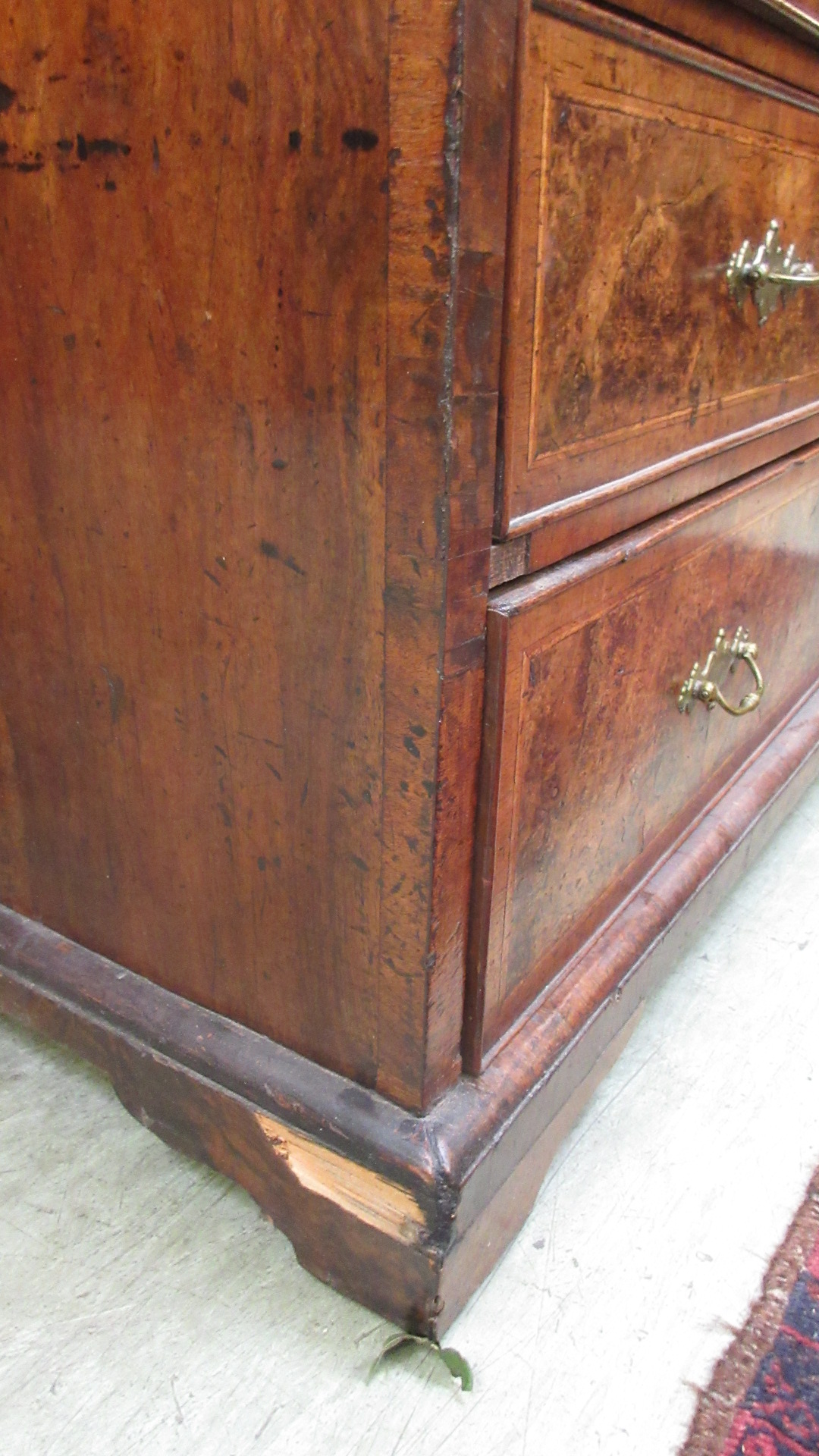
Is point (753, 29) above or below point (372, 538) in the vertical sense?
above

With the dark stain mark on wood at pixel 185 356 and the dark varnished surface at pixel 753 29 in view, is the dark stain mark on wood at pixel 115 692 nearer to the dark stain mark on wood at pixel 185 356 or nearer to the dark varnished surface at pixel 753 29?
the dark stain mark on wood at pixel 185 356

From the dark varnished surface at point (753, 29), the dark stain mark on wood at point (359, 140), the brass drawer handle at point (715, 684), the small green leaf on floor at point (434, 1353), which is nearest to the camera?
the dark stain mark on wood at point (359, 140)

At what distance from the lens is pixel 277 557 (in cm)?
55

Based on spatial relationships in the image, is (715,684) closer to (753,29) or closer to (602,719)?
(602,719)

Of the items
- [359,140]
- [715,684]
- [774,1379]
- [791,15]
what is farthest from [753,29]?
[774,1379]

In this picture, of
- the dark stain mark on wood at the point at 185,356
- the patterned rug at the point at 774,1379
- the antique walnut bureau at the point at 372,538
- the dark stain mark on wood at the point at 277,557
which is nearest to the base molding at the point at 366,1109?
the antique walnut bureau at the point at 372,538

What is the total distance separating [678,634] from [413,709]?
12.7 inches

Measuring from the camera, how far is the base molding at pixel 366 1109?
2.03ft

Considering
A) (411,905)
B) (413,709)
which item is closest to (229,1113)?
(411,905)

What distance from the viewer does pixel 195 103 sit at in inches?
19.0

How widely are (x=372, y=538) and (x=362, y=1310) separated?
51cm

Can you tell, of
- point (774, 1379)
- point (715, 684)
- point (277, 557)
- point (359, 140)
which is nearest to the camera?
point (359, 140)

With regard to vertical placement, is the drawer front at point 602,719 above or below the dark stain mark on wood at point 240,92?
below

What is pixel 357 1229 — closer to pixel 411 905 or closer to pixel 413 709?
pixel 411 905
